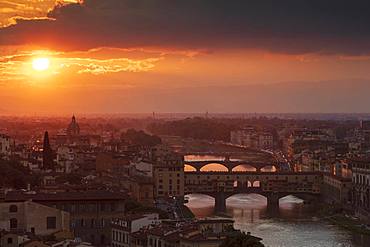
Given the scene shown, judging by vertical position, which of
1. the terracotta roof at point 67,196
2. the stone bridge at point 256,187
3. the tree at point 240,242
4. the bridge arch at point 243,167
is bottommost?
the bridge arch at point 243,167

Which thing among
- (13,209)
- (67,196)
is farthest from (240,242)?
(67,196)

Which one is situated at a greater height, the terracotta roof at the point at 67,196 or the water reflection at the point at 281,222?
the terracotta roof at the point at 67,196

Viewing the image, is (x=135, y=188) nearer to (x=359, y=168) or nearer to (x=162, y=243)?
(x=359, y=168)

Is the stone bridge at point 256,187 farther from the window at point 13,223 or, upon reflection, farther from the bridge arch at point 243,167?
the window at point 13,223

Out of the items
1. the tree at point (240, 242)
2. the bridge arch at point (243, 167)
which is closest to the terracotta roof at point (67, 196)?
the tree at point (240, 242)

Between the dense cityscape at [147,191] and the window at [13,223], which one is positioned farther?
the window at [13,223]

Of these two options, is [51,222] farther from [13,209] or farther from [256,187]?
[256,187]

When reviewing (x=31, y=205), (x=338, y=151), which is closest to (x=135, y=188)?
(x=31, y=205)

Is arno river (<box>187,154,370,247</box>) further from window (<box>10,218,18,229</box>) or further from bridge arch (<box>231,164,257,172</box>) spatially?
bridge arch (<box>231,164,257,172</box>)
